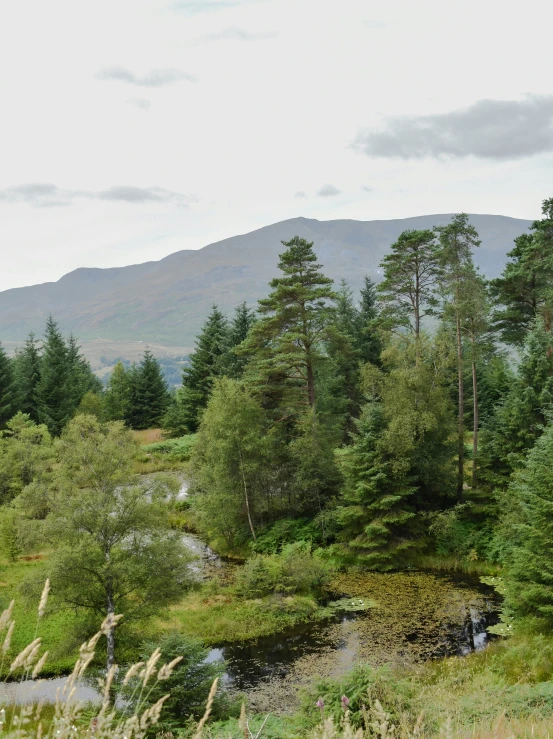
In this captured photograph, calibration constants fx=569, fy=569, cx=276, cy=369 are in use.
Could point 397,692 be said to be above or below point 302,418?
below

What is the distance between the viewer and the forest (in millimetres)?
16625

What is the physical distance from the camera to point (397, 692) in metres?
9.99

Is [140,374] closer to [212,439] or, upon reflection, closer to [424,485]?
[212,439]

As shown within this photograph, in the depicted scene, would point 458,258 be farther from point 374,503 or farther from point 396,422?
point 374,503

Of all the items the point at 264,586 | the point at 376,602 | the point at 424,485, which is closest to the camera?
the point at 376,602

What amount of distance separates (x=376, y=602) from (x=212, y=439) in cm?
1160

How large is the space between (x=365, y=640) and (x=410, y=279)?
18675 mm

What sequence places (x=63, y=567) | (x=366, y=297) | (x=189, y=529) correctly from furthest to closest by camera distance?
1. (x=366, y=297)
2. (x=189, y=529)
3. (x=63, y=567)

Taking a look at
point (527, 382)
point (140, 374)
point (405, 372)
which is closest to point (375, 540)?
point (405, 372)

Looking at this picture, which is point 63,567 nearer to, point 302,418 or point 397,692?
point 397,692

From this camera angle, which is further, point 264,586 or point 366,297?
point 366,297

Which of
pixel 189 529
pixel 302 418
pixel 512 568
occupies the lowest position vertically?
pixel 189 529

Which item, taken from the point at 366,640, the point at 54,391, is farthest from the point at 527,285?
the point at 54,391

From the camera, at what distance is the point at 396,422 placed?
26.8 metres
